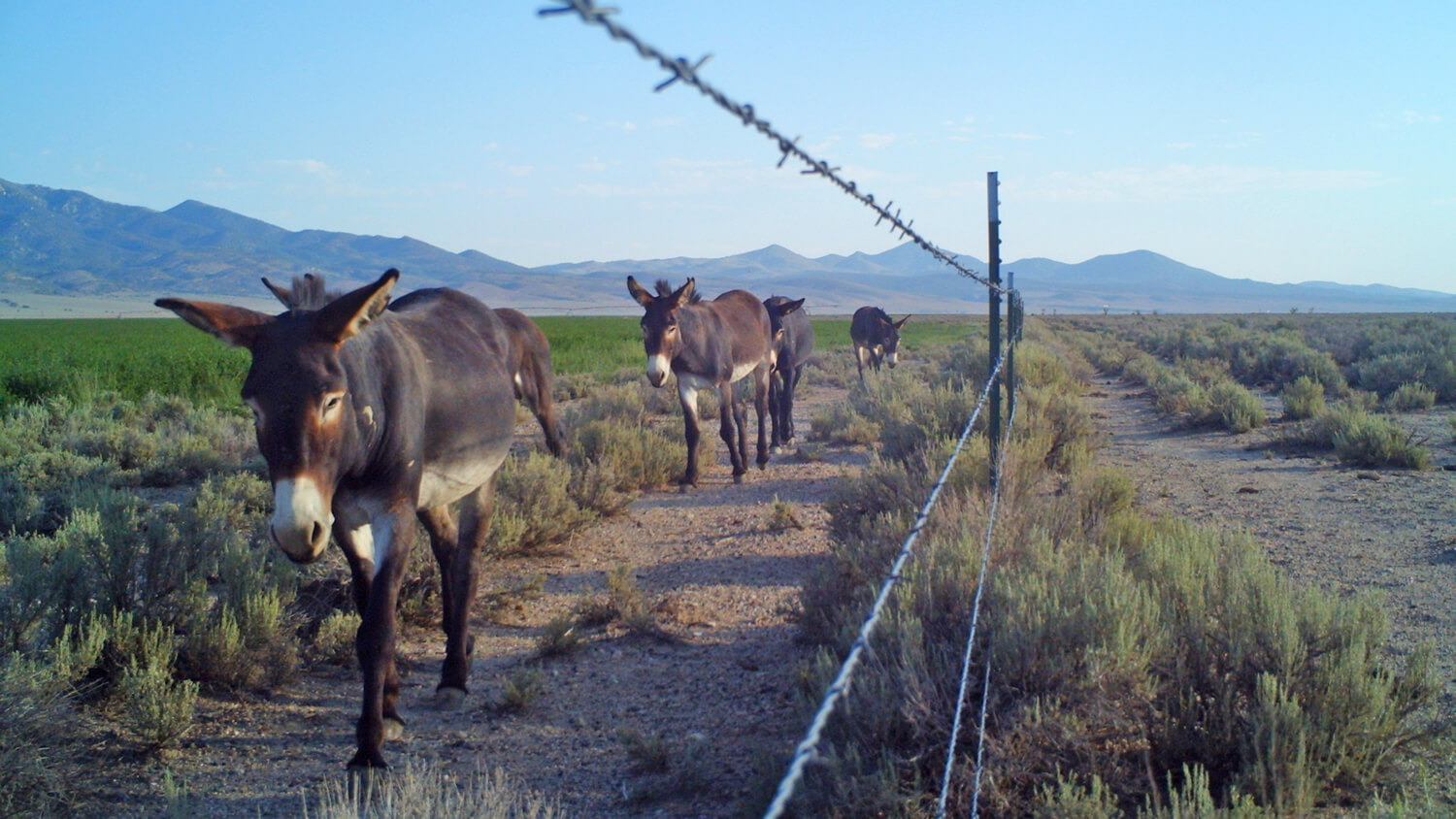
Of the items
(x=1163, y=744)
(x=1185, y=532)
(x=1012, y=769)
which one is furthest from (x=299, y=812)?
(x=1185, y=532)

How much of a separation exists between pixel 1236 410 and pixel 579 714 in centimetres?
1142

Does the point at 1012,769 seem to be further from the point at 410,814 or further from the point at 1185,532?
the point at 1185,532

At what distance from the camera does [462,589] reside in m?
4.68

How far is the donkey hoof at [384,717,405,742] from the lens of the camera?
152 inches

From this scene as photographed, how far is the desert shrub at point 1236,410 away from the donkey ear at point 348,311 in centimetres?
1228

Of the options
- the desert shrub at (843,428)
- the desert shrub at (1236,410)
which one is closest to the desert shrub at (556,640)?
the desert shrub at (843,428)

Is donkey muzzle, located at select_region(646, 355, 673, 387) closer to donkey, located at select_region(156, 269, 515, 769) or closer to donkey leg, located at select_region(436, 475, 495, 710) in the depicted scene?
donkey, located at select_region(156, 269, 515, 769)

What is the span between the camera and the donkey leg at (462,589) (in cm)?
439

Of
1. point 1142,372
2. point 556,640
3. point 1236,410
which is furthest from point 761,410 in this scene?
point 1142,372

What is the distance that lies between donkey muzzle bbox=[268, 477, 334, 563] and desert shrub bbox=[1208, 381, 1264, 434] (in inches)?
493

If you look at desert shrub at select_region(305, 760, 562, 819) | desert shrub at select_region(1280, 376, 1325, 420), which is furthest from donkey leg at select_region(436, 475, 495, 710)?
desert shrub at select_region(1280, 376, 1325, 420)

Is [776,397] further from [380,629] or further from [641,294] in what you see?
[380,629]

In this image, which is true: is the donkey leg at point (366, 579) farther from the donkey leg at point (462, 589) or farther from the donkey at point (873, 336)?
the donkey at point (873, 336)

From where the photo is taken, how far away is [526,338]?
22.1ft
